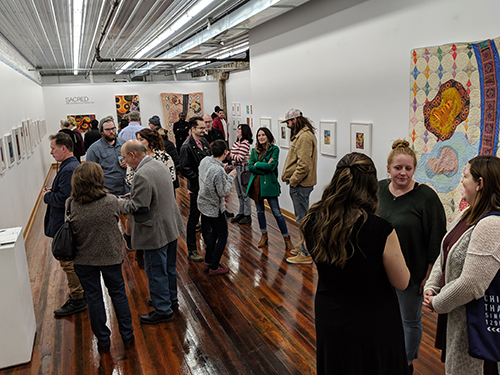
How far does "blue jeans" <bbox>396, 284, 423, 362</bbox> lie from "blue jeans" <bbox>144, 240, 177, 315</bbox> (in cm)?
210

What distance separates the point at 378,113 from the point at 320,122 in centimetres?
126

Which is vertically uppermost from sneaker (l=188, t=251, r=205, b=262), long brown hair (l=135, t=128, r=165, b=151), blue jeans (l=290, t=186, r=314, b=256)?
long brown hair (l=135, t=128, r=165, b=151)

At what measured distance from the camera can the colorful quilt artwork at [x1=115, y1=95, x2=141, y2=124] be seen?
14922 mm

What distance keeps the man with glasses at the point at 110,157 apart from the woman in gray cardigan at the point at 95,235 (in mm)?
2104

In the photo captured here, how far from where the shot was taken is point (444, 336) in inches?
89.0

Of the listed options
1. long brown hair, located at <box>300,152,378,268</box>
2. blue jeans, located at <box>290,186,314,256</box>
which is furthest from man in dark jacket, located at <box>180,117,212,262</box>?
long brown hair, located at <box>300,152,378,268</box>

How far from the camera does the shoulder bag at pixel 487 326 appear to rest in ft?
6.12

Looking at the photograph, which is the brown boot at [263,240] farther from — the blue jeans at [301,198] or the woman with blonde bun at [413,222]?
the woman with blonde bun at [413,222]

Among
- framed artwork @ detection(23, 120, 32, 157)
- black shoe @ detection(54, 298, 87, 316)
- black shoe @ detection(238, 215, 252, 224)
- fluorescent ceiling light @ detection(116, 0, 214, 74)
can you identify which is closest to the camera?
black shoe @ detection(54, 298, 87, 316)

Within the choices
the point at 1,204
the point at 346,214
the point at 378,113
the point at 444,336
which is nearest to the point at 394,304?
the point at 346,214

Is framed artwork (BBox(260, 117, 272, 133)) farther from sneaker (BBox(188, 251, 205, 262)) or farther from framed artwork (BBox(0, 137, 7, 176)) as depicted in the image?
framed artwork (BBox(0, 137, 7, 176))

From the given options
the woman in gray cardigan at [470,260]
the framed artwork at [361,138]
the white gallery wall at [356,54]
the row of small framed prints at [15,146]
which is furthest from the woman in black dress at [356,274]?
the row of small framed prints at [15,146]

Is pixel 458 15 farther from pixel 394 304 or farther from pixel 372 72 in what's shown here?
pixel 394 304

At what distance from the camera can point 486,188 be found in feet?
6.45
